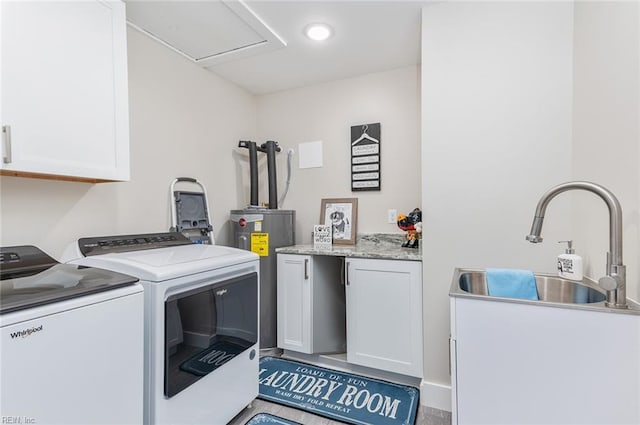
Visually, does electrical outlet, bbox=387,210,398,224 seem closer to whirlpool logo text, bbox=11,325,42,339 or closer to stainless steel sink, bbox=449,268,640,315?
stainless steel sink, bbox=449,268,640,315

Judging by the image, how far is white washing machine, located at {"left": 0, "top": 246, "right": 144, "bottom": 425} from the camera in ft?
2.80

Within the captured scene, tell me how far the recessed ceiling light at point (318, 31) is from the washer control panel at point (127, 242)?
160 cm

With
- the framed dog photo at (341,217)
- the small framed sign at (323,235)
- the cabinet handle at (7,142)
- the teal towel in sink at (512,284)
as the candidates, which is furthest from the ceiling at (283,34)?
the teal towel in sink at (512,284)

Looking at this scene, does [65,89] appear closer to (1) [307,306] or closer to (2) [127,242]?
(2) [127,242]

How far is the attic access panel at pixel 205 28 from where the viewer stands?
1.74m

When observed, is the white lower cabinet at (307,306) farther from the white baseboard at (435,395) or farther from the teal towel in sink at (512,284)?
the teal towel in sink at (512,284)

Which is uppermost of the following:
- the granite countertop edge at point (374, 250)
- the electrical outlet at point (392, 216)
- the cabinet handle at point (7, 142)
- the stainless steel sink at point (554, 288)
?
the cabinet handle at point (7, 142)

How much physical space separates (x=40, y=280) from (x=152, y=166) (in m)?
1.12

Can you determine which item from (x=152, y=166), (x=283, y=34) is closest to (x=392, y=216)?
(x=283, y=34)

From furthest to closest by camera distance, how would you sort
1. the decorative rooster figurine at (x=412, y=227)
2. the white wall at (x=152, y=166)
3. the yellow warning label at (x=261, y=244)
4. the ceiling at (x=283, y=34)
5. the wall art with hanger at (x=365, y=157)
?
1. the wall art with hanger at (x=365, y=157)
2. the yellow warning label at (x=261, y=244)
3. the decorative rooster figurine at (x=412, y=227)
4. the ceiling at (x=283, y=34)
5. the white wall at (x=152, y=166)

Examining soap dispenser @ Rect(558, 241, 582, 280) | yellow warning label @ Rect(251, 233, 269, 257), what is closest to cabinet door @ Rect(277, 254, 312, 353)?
yellow warning label @ Rect(251, 233, 269, 257)

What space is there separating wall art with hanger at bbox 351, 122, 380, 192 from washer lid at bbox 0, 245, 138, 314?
1915 millimetres

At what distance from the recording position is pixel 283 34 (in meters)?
2.06

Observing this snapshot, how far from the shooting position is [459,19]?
5.68 ft
